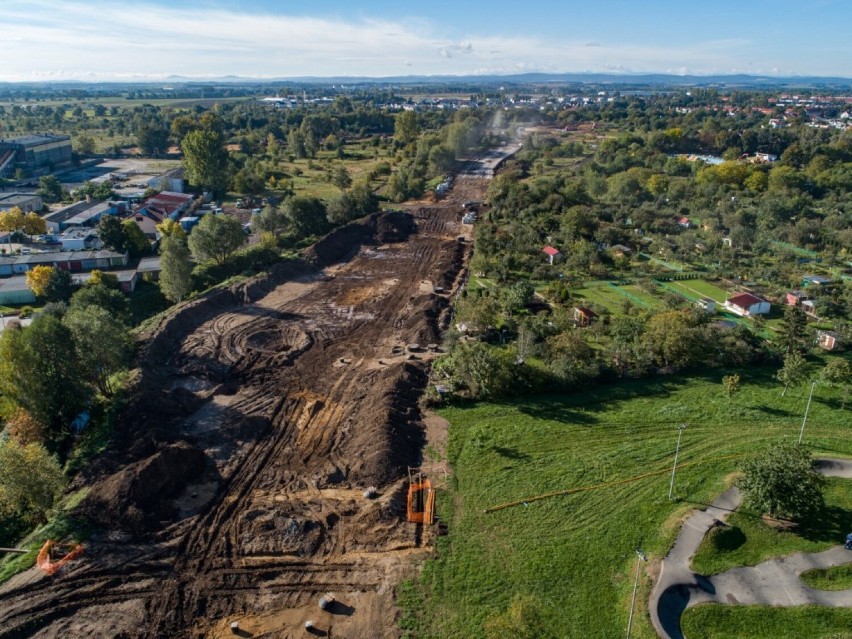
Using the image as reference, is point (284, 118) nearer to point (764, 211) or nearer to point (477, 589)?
point (764, 211)

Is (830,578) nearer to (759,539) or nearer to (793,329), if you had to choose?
(759,539)

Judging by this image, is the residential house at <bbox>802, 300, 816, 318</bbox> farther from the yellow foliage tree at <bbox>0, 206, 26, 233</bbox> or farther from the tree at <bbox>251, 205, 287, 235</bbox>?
the yellow foliage tree at <bbox>0, 206, 26, 233</bbox>

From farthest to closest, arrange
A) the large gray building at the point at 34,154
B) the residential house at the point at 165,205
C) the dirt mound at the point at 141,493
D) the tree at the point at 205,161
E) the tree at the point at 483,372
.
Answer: the large gray building at the point at 34,154, the tree at the point at 205,161, the residential house at the point at 165,205, the tree at the point at 483,372, the dirt mound at the point at 141,493

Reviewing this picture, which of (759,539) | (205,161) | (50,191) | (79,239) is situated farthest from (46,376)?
(50,191)

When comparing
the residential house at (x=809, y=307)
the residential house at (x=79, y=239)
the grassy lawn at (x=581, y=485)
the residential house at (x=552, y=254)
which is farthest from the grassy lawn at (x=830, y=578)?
the residential house at (x=79, y=239)

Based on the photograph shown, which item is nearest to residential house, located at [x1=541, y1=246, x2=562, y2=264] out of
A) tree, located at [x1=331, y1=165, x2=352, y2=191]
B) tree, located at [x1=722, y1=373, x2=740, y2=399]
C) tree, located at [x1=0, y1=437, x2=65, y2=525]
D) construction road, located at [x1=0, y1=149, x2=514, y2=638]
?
construction road, located at [x1=0, y1=149, x2=514, y2=638]

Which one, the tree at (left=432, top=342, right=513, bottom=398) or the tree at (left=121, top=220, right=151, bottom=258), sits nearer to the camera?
the tree at (left=432, top=342, right=513, bottom=398)

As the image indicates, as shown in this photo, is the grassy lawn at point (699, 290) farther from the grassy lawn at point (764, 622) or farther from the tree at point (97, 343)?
the tree at point (97, 343)
